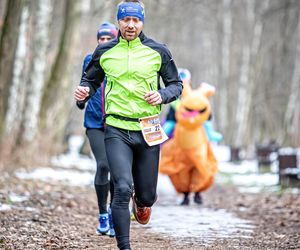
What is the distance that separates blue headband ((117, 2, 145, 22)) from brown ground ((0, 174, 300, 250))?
2.20 meters

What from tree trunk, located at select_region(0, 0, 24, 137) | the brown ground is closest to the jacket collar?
the brown ground

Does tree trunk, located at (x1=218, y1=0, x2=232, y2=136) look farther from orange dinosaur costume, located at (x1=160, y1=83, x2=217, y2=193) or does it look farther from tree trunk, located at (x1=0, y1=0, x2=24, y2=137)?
orange dinosaur costume, located at (x1=160, y1=83, x2=217, y2=193)

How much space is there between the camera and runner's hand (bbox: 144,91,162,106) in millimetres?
6121

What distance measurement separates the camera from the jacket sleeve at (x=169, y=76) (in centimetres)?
638

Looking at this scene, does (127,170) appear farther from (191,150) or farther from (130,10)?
(191,150)

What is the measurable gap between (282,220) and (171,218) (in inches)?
60.4

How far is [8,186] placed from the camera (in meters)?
12.0

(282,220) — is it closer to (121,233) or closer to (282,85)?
(121,233)

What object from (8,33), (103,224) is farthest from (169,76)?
(8,33)

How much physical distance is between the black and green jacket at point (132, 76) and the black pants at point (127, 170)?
0.12 meters

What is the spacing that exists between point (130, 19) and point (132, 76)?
0.52 m

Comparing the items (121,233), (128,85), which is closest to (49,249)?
(121,233)

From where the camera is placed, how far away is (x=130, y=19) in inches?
250

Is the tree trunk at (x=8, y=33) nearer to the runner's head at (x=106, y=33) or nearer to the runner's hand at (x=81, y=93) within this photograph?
the runner's head at (x=106, y=33)
